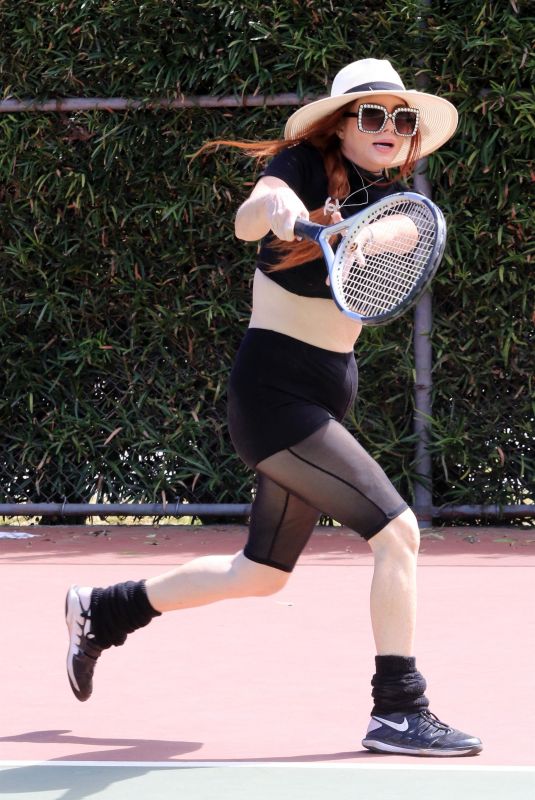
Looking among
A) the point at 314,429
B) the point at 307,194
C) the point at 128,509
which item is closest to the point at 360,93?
the point at 307,194

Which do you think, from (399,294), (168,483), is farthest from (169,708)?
(168,483)

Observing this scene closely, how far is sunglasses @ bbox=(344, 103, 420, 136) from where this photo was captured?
4.51 m

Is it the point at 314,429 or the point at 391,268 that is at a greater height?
the point at 391,268

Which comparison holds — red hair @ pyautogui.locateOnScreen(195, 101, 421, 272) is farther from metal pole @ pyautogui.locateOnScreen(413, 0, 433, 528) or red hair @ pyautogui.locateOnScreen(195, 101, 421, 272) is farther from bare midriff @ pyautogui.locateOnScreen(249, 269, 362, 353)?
metal pole @ pyautogui.locateOnScreen(413, 0, 433, 528)

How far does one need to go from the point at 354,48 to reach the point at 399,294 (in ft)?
14.5

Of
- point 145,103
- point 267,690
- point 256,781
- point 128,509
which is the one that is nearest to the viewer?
point 256,781

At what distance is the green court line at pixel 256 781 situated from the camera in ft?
12.4

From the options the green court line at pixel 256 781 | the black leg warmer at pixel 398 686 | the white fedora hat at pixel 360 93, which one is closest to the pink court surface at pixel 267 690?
the green court line at pixel 256 781

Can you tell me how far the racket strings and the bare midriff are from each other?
0.52 feet

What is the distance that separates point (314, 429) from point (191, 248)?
4.49 meters

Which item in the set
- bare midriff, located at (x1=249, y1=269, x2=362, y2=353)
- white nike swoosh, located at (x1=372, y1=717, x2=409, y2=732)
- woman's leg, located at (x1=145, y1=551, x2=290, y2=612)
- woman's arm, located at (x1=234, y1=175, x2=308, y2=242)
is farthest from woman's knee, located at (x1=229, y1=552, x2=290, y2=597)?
woman's arm, located at (x1=234, y1=175, x2=308, y2=242)

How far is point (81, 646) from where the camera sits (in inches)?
186

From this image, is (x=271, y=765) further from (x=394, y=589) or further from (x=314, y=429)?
(x=314, y=429)

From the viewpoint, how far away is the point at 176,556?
8031 millimetres
